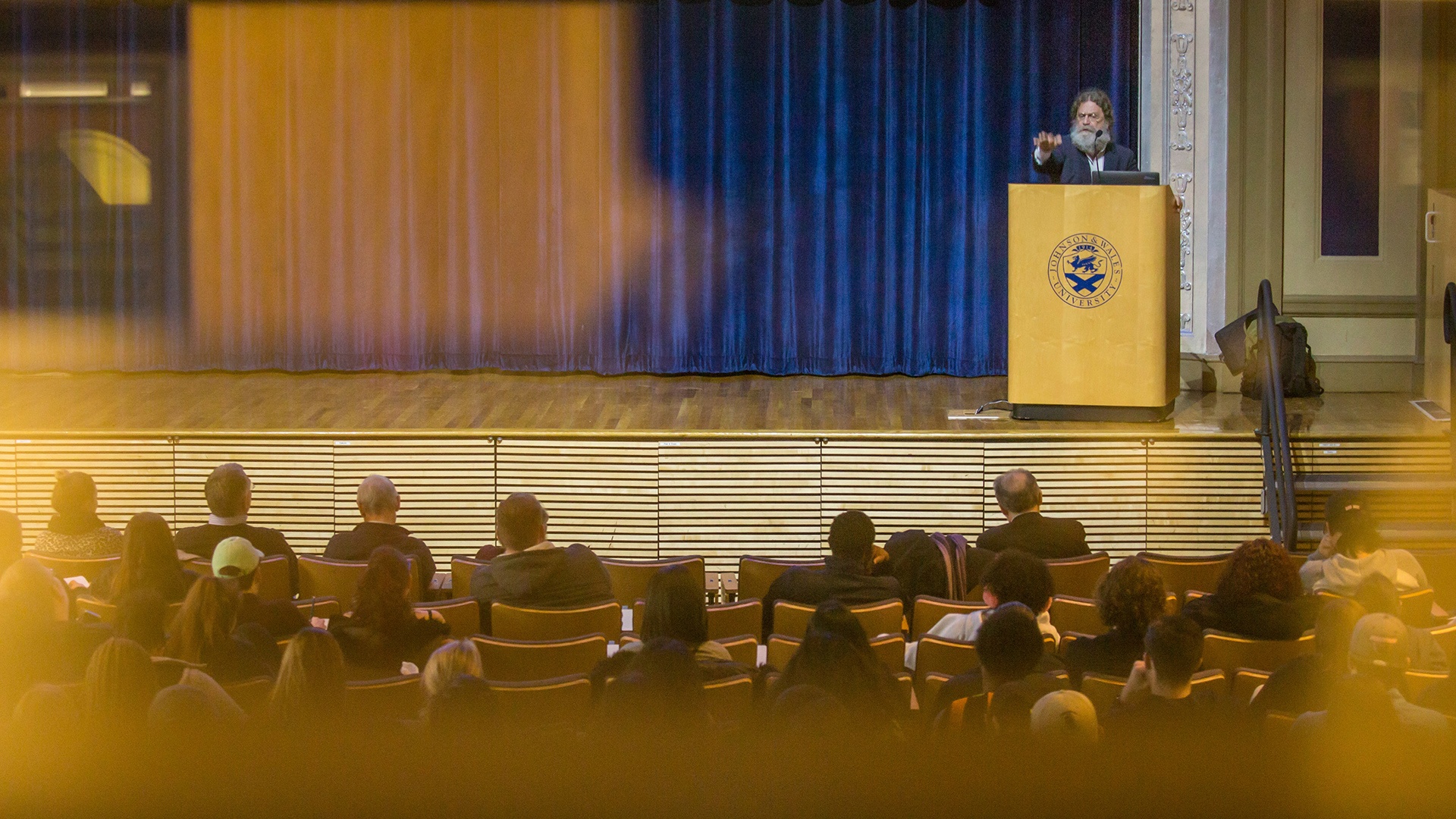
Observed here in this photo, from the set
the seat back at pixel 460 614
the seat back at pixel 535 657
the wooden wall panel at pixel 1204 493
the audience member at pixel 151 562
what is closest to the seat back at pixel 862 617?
the seat back at pixel 535 657

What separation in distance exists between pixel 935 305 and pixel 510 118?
273cm

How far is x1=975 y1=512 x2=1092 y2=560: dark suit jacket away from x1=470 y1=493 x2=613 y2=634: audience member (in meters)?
1.25

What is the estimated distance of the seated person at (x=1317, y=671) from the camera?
253 centimetres

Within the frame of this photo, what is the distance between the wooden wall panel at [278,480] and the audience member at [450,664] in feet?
11.4

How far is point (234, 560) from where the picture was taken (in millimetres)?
3486

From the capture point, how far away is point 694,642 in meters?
3.11

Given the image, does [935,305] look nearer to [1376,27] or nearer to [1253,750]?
[1376,27]

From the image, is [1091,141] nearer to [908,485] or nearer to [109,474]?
[908,485]

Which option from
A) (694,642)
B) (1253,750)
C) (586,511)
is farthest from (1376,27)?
(1253,750)

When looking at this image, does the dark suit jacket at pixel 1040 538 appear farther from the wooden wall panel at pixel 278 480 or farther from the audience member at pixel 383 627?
the wooden wall panel at pixel 278 480

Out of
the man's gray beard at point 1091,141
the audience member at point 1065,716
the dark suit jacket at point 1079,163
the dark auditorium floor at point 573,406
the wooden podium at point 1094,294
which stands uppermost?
the man's gray beard at point 1091,141

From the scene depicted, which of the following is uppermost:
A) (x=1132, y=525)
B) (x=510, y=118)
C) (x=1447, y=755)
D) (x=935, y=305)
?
(x=510, y=118)

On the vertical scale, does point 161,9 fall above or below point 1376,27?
above

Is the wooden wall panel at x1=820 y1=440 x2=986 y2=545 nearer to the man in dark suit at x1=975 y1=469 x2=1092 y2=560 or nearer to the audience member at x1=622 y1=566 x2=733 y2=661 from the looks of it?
the man in dark suit at x1=975 y1=469 x2=1092 y2=560
